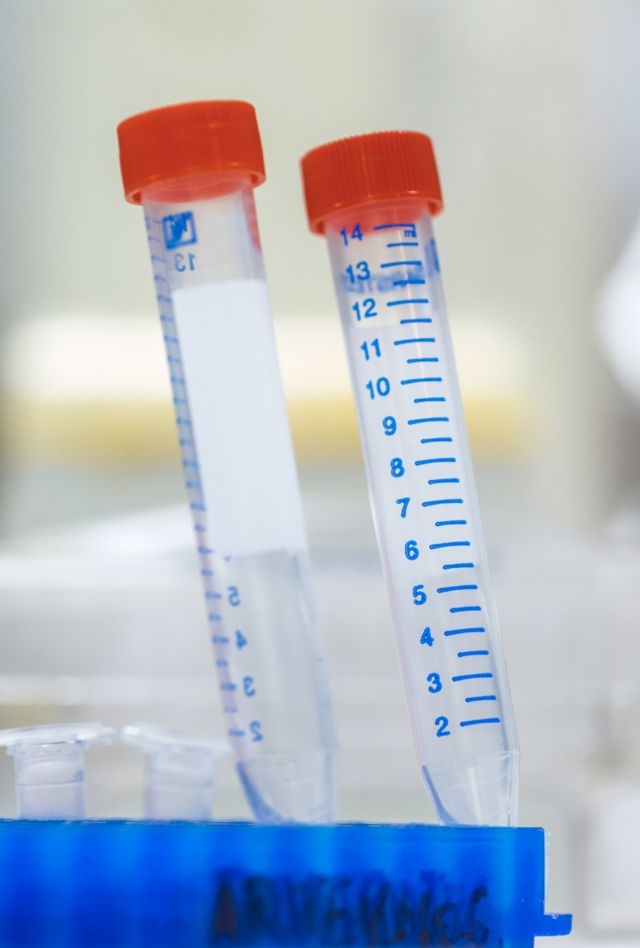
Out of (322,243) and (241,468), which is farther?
(322,243)

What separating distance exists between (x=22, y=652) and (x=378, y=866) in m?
0.79

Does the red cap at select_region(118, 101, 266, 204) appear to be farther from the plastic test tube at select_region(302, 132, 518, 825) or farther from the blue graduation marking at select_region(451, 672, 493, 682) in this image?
the blue graduation marking at select_region(451, 672, 493, 682)

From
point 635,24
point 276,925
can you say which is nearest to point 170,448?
point 635,24

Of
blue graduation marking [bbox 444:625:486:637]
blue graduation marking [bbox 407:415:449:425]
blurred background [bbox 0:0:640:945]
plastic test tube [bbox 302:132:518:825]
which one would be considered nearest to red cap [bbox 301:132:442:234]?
plastic test tube [bbox 302:132:518:825]

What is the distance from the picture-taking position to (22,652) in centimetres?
119

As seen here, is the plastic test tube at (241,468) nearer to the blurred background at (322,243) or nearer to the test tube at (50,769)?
the test tube at (50,769)

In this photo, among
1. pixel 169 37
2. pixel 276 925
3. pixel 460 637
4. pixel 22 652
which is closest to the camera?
pixel 276 925

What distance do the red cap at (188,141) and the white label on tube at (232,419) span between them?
2.3 inches

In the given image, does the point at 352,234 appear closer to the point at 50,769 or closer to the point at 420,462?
the point at 420,462

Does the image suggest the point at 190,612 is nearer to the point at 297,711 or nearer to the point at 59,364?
the point at 297,711

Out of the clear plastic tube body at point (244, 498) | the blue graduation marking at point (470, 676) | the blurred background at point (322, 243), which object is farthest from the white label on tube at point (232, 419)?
the blurred background at point (322, 243)

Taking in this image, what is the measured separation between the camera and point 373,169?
1.89ft

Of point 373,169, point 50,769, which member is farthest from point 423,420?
point 50,769

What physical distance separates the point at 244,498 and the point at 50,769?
0.16m
